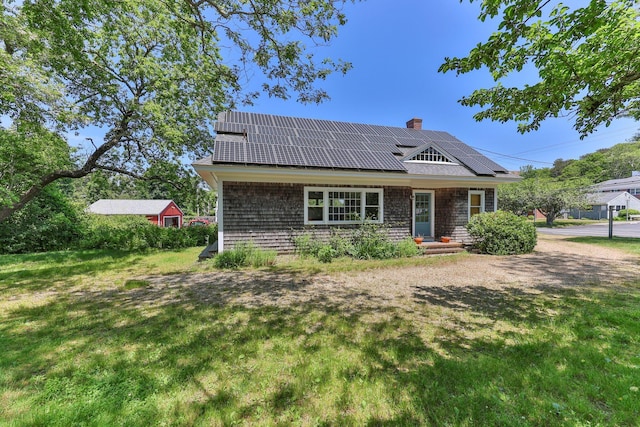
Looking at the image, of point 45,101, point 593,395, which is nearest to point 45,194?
point 45,101

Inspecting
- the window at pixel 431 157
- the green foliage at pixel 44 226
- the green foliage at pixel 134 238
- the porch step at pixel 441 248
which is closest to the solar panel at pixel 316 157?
the window at pixel 431 157

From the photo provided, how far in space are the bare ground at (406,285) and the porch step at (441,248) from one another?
5.25ft

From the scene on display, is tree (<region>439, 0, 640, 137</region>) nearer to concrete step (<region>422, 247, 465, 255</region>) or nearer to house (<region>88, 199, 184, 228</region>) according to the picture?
concrete step (<region>422, 247, 465, 255</region>)

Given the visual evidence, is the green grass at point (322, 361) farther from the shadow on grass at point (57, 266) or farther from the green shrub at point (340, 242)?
the green shrub at point (340, 242)

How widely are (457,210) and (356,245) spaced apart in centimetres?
515

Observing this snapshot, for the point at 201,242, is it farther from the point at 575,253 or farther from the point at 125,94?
the point at 575,253

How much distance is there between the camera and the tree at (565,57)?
335cm

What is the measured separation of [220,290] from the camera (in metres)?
5.70

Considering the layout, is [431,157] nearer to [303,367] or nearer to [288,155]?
[288,155]

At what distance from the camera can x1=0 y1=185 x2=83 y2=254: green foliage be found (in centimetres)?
1102

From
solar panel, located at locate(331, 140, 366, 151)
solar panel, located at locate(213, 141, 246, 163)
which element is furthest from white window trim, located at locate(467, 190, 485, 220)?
solar panel, located at locate(213, 141, 246, 163)

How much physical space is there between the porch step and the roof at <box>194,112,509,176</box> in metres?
2.84

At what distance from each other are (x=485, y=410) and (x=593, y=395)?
45.1 inches

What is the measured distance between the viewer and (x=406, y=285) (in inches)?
238
